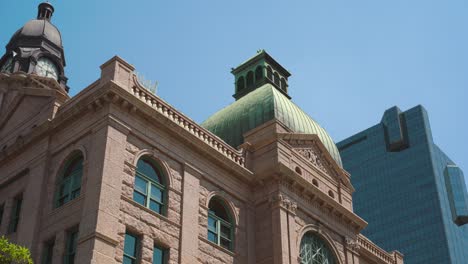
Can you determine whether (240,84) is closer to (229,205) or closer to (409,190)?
(229,205)

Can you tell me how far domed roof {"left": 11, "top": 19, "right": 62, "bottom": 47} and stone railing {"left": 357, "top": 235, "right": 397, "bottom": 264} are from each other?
2765 centimetres

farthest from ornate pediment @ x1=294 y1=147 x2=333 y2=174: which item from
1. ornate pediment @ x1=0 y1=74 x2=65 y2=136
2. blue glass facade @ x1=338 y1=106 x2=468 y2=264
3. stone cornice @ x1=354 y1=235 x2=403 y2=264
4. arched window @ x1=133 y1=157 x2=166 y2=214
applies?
blue glass facade @ x1=338 y1=106 x2=468 y2=264

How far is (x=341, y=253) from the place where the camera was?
40500 millimetres

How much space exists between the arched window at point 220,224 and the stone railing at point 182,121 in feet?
8.37

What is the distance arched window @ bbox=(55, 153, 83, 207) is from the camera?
32.3m

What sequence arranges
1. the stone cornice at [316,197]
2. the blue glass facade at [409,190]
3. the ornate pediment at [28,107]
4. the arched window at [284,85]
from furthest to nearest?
1. the blue glass facade at [409,190]
2. the arched window at [284,85]
3. the stone cornice at [316,197]
4. the ornate pediment at [28,107]

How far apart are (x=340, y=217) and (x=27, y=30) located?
96.5 feet

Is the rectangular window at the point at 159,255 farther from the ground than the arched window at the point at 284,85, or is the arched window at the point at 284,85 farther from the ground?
the arched window at the point at 284,85

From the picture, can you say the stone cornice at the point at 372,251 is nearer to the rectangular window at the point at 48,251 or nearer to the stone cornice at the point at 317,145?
the stone cornice at the point at 317,145

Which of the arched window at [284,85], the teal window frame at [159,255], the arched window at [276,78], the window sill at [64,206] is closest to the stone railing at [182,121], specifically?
the window sill at [64,206]

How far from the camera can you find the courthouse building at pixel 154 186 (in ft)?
102

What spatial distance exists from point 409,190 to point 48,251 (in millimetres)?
145750

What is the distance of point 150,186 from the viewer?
33.2 meters

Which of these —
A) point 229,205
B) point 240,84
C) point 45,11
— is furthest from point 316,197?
point 45,11
